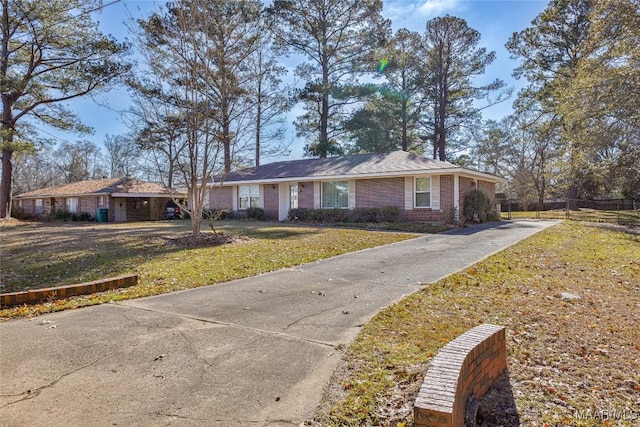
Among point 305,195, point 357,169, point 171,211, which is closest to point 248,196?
point 305,195

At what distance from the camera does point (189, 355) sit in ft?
11.8

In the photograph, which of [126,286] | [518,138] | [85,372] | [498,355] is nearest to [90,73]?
[126,286]

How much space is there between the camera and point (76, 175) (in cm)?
4950

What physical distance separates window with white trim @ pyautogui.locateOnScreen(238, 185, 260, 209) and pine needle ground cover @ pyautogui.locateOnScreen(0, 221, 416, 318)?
10.8 metres

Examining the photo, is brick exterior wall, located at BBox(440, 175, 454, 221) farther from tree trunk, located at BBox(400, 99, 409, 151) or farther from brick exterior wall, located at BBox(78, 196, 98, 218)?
brick exterior wall, located at BBox(78, 196, 98, 218)

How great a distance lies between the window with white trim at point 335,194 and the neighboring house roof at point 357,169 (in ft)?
2.17

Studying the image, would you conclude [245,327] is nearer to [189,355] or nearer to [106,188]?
[189,355]

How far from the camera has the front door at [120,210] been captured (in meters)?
29.0

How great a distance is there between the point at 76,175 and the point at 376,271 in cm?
5330

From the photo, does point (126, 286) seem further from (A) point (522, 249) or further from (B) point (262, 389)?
(A) point (522, 249)

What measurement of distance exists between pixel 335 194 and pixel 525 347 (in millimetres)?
16830

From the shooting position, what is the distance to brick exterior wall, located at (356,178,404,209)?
60.1ft

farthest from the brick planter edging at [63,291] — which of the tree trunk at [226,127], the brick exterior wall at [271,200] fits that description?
Answer: the brick exterior wall at [271,200]

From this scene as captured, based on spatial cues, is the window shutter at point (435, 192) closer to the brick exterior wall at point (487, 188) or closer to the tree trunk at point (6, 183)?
the brick exterior wall at point (487, 188)
